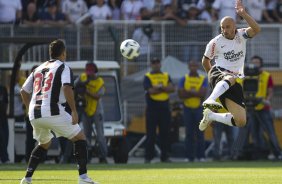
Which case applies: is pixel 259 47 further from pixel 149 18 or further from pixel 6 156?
pixel 6 156

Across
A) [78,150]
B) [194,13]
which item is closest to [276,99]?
[194,13]

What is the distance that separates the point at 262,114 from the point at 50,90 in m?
10.9

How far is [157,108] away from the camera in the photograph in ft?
80.1

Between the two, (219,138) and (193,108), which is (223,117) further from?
(219,138)

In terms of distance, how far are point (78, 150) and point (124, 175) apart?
300 centimetres

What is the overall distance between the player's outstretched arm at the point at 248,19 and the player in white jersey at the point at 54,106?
10.5ft

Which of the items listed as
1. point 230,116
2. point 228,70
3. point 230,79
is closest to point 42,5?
point 228,70

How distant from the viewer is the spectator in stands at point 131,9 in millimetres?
27750

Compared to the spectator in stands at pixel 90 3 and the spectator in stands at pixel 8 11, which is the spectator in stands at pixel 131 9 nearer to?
the spectator in stands at pixel 90 3

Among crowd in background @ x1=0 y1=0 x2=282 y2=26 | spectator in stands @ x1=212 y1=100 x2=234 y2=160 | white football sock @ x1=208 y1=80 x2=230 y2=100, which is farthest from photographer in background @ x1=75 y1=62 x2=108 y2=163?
white football sock @ x1=208 y1=80 x2=230 y2=100

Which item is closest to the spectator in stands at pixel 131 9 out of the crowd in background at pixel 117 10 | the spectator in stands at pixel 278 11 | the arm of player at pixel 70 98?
the crowd in background at pixel 117 10

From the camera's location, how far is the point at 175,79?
89.0ft

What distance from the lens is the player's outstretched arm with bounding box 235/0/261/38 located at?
16469 mm

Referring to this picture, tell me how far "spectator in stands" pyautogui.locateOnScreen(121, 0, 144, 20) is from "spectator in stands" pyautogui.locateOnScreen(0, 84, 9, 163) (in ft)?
17.3
